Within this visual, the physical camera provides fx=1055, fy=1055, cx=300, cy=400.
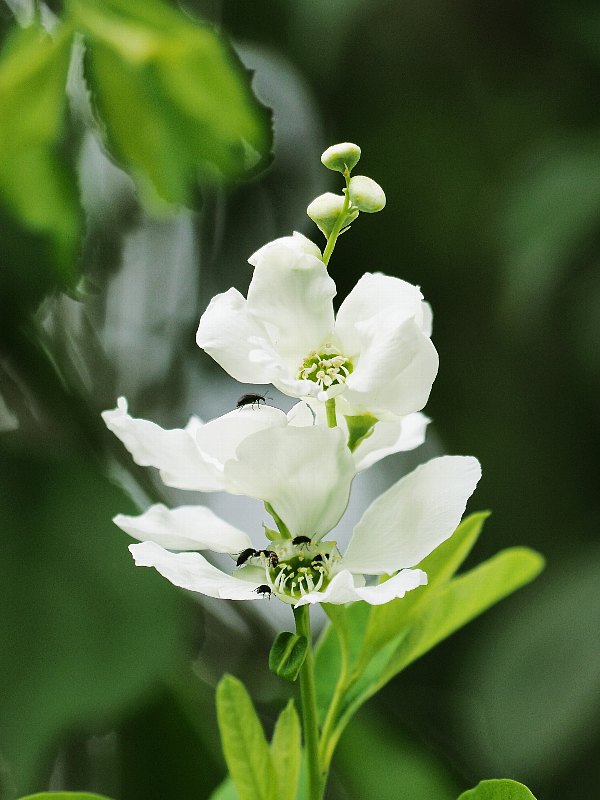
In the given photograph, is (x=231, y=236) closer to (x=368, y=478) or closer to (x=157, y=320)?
(x=157, y=320)

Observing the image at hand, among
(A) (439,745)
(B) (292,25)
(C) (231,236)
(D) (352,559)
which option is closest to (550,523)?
(A) (439,745)

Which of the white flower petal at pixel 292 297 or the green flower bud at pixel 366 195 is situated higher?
the green flower bud at pixel 366 195

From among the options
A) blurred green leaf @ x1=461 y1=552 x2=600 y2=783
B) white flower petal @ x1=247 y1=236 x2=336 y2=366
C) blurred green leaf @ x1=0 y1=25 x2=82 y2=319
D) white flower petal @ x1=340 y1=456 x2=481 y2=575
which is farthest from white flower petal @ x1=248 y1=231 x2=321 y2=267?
blurred green leaf @ x1=461 y1=552 x2=600 y2=783

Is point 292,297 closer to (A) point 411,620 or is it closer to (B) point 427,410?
(A) point 411,620

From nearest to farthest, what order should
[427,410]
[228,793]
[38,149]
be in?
[228,793], [38,149], [427,410]

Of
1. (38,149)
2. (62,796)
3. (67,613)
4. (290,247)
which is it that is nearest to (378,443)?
(290,247)

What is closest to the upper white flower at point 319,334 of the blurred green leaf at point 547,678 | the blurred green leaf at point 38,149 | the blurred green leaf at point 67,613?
the blurred green leaf at point 38,149

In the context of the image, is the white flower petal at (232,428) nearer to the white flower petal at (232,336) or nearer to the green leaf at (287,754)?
the white flower petal at (232,336)
